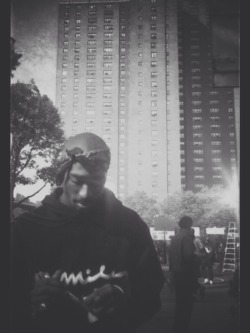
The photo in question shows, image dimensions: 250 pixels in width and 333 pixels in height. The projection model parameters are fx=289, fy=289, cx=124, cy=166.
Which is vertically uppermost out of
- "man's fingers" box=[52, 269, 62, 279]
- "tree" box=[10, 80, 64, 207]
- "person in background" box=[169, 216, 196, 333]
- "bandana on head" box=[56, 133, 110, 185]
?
"tree" box=[10, 80, 64, 207]

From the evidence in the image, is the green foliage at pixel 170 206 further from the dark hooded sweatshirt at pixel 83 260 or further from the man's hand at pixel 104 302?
the man's hand at pixel 104 302

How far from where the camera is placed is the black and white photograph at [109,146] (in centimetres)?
184

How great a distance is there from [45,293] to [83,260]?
31cm

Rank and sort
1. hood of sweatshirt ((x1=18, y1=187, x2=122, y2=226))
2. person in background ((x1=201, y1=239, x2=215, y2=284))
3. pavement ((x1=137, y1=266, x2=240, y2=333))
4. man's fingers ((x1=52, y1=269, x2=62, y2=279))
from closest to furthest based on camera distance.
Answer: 1. man's fingers ((x1=52, y1=269, x2=62, y2=279))
2. hood of sweatshirt ((x1=18, y1=187, x2=122, y2=226))
3. pavement ((x1=137, y1=266, x2=240, y2=333))
4. person in background ((x1=201, y1=239, x2=215, y2=284))

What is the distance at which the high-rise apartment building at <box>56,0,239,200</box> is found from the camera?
3.19 m

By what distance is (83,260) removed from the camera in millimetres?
1904

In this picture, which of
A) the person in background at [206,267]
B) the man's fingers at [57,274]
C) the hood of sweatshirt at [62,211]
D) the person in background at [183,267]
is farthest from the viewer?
the person in background at [206,267]

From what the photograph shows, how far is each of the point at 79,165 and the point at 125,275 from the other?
772 mm

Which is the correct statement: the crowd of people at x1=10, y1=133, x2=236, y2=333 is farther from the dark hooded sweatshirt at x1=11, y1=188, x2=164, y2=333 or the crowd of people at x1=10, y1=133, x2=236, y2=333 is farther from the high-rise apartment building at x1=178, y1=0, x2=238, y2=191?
the high-rise apartment building at x1=178, y1=0, x2=238, y2=191

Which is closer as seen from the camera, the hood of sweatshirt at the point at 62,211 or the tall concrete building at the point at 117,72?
the hood of sweatshirt at the point at 62,211

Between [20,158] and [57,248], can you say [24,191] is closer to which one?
[20,158]

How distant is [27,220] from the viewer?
1972 millimetres

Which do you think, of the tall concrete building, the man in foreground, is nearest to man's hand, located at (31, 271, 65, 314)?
the man in foreground

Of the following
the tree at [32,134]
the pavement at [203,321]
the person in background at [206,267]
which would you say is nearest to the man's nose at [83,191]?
the tree at [32,134]
